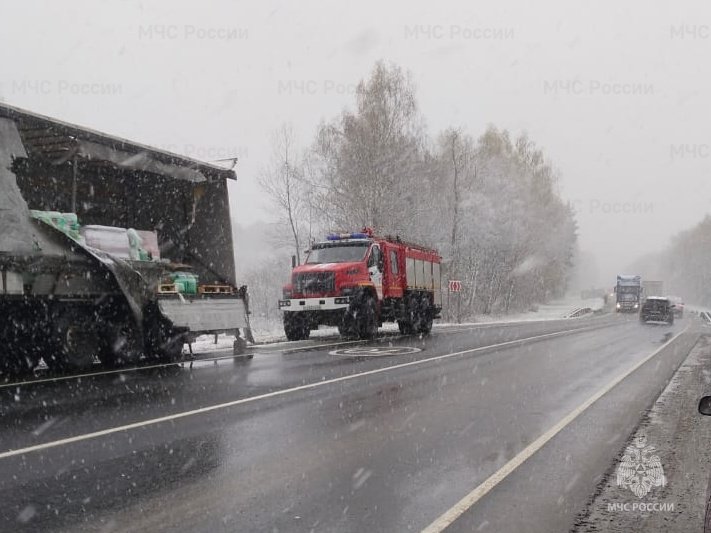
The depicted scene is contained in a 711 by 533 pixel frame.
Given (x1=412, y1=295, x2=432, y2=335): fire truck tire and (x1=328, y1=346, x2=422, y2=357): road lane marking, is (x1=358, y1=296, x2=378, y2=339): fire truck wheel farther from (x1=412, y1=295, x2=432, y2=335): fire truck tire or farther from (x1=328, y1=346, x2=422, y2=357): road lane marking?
(x1=412, y1=295, x2=432, y2=335): fire truck tire

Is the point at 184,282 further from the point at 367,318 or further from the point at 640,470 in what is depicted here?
the point at 640,470

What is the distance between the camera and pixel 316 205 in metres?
35.7

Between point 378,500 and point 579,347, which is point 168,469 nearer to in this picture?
point 378,500

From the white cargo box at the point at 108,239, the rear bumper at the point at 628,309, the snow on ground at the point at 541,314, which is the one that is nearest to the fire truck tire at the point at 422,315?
the white cargo box at the point at 108,239

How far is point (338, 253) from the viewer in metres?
19.1

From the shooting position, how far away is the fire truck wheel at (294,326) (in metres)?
18.4

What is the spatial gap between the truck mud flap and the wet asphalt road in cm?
122

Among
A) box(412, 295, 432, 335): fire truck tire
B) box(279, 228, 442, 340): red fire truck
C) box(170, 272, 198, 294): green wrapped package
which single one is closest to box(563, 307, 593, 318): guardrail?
box(412, 295, 432, 335): fire truck tire

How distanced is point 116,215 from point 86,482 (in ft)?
32.4

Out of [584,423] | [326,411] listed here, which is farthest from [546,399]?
[326,411]

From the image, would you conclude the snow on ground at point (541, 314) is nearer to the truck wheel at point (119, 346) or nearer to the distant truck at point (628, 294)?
the distant truck at point (628, 294)

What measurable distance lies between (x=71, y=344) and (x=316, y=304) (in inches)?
299

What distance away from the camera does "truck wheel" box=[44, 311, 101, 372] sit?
11.0m

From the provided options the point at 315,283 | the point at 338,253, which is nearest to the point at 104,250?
the point at 315,283
